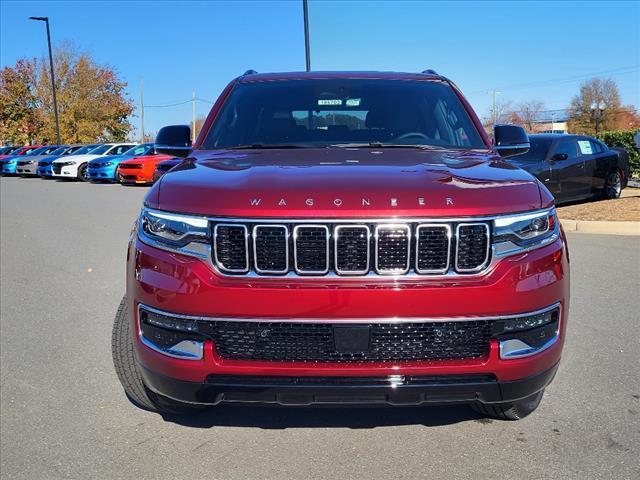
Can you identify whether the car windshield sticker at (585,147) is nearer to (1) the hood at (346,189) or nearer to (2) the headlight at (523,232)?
(1) the hood at (346,189)

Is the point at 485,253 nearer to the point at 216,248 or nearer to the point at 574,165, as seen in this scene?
the point at 216,248

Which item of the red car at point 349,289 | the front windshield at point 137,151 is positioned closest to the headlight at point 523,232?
the red car at point 349,289

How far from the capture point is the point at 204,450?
2.98m

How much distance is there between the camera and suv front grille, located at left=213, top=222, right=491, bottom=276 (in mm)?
2447

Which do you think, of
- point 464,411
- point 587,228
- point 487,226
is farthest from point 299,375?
point 587,228

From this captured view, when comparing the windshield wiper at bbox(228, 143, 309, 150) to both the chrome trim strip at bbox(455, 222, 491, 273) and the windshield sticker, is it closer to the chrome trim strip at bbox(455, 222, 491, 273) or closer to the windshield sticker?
the windshield sticker

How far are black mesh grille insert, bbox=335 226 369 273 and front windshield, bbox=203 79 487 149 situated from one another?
131 cm

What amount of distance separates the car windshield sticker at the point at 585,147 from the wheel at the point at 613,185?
87 centimetres

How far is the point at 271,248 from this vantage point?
2482 millimetres

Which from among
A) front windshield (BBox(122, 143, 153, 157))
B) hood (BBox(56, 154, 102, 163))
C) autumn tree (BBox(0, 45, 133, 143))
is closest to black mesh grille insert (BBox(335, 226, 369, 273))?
front windshield (BBox(122, 143, 153, 157))

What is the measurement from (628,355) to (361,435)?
2192mm

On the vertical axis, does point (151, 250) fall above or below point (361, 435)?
above

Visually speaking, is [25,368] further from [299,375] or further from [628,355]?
[628,355]

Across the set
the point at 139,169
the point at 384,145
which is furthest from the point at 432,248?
the point at 139,169
